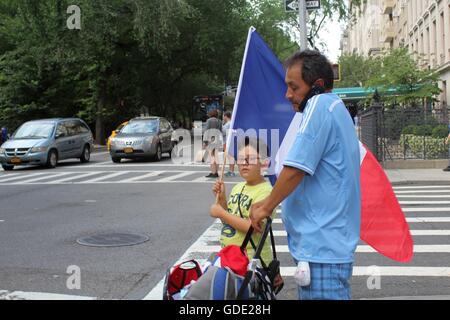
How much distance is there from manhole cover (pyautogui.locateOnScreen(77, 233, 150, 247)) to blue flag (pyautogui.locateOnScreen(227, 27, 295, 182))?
427 cm

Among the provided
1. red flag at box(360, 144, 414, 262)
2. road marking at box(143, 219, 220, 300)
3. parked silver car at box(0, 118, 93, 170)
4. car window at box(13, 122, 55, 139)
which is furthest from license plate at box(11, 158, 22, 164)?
red flag at box(360, 144, 414, 262)

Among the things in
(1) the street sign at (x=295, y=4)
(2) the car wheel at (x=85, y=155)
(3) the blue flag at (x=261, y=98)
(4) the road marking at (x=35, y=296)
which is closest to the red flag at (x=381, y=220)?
(3) the blue flag at (x=261, y=98)

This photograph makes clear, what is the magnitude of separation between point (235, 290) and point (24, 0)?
2985 cm

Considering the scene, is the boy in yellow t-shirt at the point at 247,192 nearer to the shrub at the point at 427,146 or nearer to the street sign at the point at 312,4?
the street sign at the point at 312,4

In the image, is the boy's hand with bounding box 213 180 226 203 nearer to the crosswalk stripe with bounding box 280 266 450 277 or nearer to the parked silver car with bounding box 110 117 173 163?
the crosswalk stripe with bounding box 280 266 450 277

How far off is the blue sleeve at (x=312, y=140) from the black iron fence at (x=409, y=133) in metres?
16.2

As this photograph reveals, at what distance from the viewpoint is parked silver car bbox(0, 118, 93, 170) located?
19969mm

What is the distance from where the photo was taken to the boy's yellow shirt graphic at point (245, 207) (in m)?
3.75

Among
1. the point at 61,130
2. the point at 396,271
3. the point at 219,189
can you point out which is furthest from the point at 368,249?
the point at 61,130

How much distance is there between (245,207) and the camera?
378cm

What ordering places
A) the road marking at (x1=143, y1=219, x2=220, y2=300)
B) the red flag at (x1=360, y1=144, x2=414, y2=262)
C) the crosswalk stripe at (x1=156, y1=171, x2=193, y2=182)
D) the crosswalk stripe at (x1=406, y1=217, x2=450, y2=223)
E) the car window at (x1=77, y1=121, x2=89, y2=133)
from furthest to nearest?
the car window at (x1=77, y1=121, x2=89, y2=133)
the crosswalk stripe at (x1=156, y1=171, x2=193, y2=182)
the crosswalk stripe at (x1=406, y1=217, x2=450, y2=223)
the road marking at (x1=143, y1=219, x2=220, y2=300)
the red flag at (x1=360, y1=144, x2=414, y2=262)

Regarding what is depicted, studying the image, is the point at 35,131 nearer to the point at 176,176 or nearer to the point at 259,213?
the point at 176,176

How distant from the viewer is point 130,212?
10453 millimetres

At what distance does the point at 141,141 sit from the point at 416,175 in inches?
422
